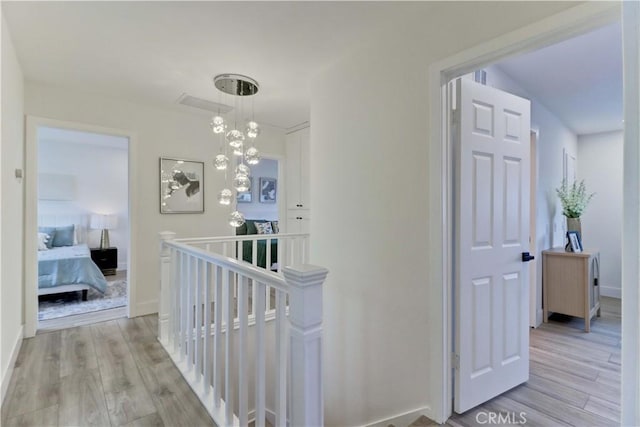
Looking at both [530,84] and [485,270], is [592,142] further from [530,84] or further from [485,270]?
[485,270]

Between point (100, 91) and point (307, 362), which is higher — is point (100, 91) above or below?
above

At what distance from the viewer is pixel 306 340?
1149mm

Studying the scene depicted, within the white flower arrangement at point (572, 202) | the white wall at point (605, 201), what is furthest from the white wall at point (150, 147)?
the white wall at point (605, 201)

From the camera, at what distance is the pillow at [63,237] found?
521cm

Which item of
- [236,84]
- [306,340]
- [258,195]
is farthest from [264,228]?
[306,340]

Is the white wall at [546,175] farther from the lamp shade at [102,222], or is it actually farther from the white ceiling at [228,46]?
the lamp shade at [102,222]

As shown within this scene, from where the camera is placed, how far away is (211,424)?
1.65 m

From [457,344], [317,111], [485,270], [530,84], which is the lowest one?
[457,344]

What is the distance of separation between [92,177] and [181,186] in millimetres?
3546

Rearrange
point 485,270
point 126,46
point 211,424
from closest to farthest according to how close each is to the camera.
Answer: point 211,424 < point 485,270 < point 126,46

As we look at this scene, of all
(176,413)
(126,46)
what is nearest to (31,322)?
(176,413)

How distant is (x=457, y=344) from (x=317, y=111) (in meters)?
2.15

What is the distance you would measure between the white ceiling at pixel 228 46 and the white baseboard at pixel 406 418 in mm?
2118

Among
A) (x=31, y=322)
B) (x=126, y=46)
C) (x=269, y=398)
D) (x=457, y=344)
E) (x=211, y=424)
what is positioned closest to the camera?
(x=211, y=424)
